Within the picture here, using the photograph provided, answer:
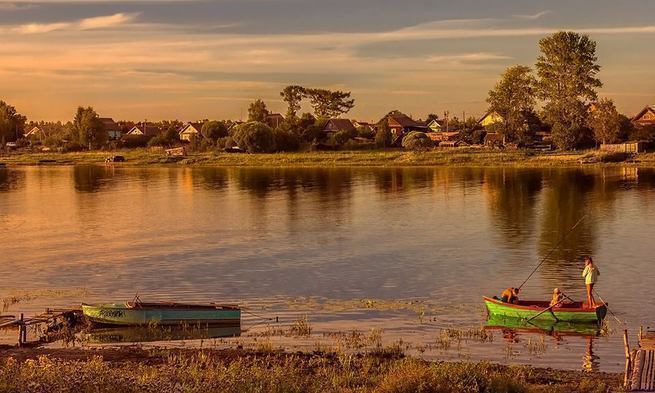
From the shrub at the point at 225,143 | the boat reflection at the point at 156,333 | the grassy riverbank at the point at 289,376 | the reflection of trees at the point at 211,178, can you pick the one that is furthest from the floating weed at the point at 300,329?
the shrub at the point at 225,143

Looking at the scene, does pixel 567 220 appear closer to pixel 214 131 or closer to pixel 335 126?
pixel 335 126

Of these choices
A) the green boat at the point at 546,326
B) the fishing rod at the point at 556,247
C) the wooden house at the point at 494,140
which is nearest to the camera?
the green boat at the point at 546,326

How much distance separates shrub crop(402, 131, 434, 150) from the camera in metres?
167

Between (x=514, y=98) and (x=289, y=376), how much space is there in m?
140

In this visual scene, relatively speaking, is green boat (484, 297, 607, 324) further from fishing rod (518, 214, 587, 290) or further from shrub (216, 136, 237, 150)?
shrub (216, 136, 237, 150)

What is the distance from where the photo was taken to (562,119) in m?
142

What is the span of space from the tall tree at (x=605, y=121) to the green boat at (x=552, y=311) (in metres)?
118

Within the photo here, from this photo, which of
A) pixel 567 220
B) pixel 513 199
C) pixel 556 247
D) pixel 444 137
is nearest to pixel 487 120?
pixel 444 137

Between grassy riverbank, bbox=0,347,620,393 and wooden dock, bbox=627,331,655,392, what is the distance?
78cm

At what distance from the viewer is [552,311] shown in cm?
3238

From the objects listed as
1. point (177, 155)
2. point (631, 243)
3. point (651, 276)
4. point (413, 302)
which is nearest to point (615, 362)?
point (413, 302)

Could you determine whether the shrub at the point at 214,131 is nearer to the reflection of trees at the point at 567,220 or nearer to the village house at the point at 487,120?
the village house at the point at 487,120

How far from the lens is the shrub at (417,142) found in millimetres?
167038

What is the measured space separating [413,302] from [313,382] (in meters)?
17.5
